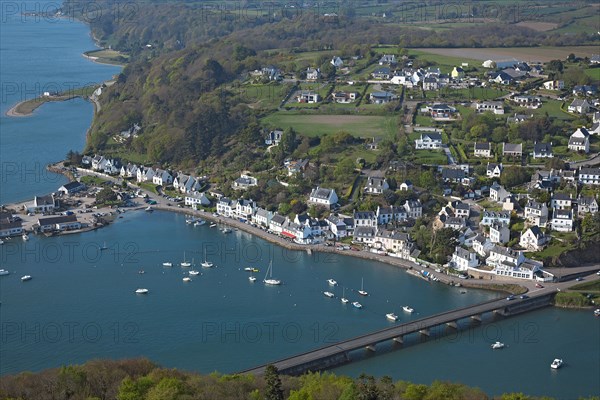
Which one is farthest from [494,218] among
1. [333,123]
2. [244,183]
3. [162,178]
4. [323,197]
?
[162,178]

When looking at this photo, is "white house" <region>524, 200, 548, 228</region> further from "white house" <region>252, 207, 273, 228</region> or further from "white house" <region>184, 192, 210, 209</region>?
"white house" <region>184, 192, 210, 209</region>

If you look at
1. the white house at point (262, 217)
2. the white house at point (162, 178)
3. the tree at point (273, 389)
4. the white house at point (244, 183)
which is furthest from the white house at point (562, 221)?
the white house at point (162, 178)

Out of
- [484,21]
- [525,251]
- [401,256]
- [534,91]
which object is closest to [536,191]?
[525,251]

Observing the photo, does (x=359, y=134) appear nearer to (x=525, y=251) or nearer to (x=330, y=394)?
(x=525, y=251)

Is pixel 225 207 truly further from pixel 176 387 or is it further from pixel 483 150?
pixel 176 387

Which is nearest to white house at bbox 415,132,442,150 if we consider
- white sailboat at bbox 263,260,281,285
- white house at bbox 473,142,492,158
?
white house at bbox 473,142,492,158

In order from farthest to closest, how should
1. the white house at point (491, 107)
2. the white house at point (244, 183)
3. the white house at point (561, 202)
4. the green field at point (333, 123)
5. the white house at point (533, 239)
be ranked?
the white house at point (491, 107), the green field at point (333, 123), the white house at point (244, 183), the white house at point (561, 202), the white house at point (533, 239)

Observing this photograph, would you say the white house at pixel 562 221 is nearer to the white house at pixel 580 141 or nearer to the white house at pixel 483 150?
the white house at pixel 483 150
